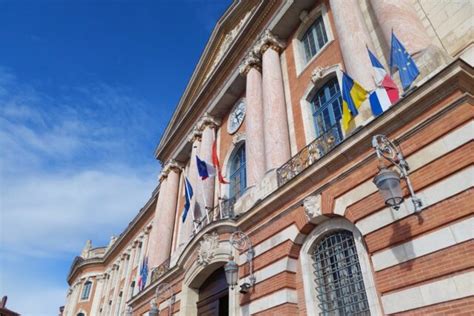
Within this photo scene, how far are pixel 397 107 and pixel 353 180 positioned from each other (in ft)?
5.64

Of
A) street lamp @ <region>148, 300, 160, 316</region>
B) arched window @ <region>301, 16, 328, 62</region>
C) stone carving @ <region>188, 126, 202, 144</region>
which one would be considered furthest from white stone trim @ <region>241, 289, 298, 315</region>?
stone carving @ <region>188, 126, 202, 144</region>

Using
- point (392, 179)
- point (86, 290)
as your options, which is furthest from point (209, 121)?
point (86, 290)

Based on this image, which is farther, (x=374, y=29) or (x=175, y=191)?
(x=175, y=191)

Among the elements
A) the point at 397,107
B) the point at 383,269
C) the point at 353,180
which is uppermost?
the point at 397,107

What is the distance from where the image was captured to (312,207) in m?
8.17

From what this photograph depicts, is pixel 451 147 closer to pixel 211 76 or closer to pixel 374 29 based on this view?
pixel 374 29

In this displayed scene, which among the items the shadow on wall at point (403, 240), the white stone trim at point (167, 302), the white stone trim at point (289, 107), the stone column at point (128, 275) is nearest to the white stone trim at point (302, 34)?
the white stone trim at point (289, 107)

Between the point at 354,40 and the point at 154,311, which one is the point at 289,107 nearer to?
the point at 354,40

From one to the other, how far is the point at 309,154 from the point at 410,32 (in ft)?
12.3

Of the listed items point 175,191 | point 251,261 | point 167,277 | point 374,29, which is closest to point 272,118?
point 374,29

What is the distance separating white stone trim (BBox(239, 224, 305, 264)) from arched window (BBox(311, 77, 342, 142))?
10.2 feet

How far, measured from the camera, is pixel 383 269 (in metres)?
6.16

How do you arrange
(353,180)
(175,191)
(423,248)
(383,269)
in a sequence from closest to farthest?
1. (423,248)
2. (383,269)
3. (353,180)
4. (175,191)

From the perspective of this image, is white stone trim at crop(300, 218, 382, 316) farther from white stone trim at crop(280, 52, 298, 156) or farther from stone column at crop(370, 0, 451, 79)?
white stone trim at crop(280, 52, 298, 156)
